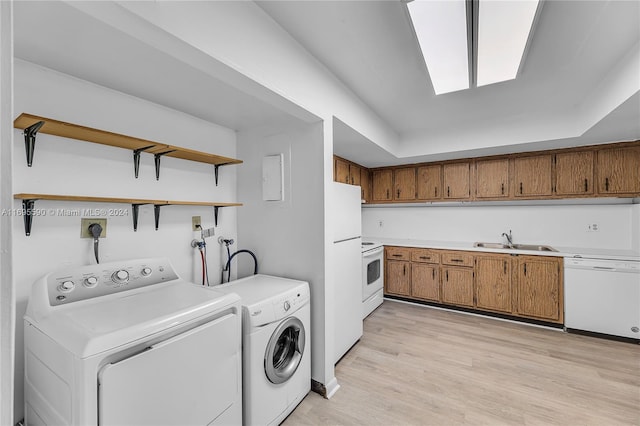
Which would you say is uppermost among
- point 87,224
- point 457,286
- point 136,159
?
point 136,159

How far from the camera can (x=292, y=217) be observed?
2.20 meters

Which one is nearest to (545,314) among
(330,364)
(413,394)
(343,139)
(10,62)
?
(413,394)

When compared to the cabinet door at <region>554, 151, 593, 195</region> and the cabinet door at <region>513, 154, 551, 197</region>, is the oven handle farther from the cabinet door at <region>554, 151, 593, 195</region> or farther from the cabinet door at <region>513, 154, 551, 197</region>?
the cabinet door at <region>554, 151, 593, 195</region>

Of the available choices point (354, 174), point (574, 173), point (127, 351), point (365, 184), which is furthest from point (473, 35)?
point (365, 184)

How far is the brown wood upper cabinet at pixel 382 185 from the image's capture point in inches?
180

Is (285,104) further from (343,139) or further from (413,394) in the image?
(413,394)

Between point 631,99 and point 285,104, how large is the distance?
2547 mm

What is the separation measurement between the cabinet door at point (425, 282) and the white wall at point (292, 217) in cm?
232

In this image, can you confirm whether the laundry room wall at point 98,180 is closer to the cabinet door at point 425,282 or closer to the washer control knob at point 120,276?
the washer control knob at point 120,276

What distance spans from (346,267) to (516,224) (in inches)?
113

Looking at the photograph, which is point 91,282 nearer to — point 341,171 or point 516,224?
point 341,171

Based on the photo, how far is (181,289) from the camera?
62.5 inches

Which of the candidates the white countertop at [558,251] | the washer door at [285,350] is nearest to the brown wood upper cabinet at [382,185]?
the white countertop at [558,251]

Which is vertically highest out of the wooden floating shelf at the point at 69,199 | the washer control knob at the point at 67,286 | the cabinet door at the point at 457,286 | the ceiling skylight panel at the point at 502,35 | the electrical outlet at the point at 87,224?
the ceiling skylight panel at the point at 502,35
